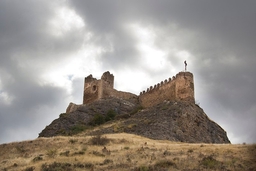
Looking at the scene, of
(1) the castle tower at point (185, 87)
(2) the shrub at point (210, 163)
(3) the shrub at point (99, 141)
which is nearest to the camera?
(2) the shrub at point (210, 163)

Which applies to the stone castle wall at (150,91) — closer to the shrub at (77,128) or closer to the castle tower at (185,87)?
Answer: the castle tower at (185,87)

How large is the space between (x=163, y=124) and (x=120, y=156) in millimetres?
14218

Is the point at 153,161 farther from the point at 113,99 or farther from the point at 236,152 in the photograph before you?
the point at 113,99

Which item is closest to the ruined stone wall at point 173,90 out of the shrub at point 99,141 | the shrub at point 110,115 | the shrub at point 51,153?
the shrub at point 110,115

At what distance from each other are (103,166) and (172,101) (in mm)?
22611

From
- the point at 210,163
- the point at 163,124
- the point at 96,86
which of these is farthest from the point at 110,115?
the point at 210,163

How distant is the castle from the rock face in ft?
5.63

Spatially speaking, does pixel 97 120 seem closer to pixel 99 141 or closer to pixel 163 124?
pixel 163 124

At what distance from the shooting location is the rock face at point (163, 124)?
1422 inches

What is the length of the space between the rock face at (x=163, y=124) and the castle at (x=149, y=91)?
1715mm

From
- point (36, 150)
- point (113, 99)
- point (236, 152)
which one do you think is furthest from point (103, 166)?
point (113, 99)

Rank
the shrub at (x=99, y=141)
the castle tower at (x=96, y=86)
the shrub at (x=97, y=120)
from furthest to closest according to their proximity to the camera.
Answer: the castle tower at (x=96, y=86) → the shrub at (x=97, y=120) → the shrub at (x=99, y=141)

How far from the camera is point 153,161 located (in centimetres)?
2103

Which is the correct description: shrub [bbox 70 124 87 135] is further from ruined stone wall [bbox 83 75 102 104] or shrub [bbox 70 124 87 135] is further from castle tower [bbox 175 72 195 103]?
castle tower [bbox 175 72 195 103]
